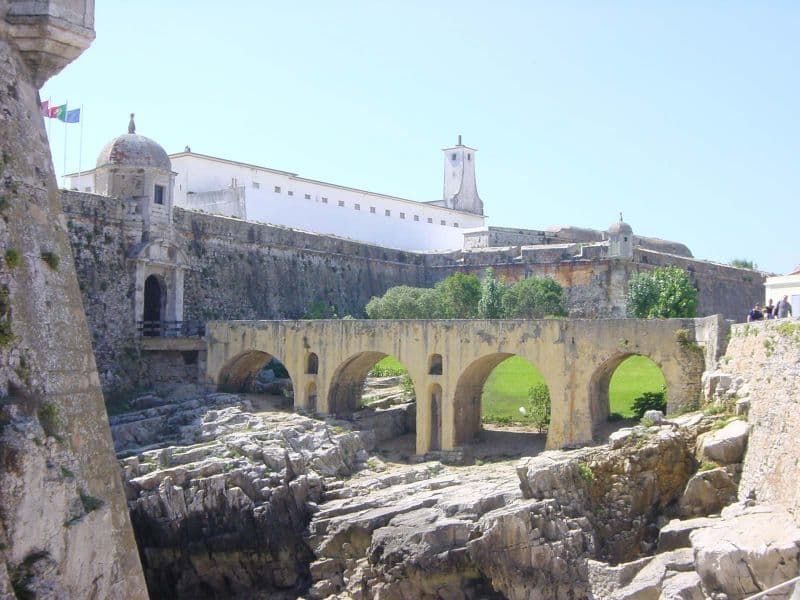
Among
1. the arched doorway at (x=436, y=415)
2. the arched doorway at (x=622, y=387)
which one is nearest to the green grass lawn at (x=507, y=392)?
the arched doorway at (x=622, y=387)

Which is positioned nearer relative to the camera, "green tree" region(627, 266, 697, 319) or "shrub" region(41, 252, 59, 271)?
"shrub" region(41, 252, 59, 271)

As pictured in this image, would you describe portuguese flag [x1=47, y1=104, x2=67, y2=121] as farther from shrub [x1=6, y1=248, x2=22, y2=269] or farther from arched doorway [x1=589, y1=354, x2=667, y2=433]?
shrub [x1=6, y1=248, x2=22, y2=269]

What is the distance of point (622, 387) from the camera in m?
36.9

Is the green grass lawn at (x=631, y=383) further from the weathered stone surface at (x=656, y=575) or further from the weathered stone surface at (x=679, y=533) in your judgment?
the weathered stone surface at (x=656, y=575)

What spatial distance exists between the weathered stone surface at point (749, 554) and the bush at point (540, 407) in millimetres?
14006

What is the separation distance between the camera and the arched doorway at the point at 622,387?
3164 cm

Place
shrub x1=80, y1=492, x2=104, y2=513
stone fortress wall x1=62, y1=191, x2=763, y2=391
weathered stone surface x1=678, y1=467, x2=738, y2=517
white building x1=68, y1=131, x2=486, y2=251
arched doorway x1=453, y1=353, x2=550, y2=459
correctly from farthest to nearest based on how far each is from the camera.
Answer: white building x1=68, y1=131, x2=486, y2=251 → stone fortress wall x1=62, y1=191, x2=763, y2=391 → arched doorway x1=453, y1=353, x2=550, y2=459 → weathered stone surface x1=678, y1=467, x2=738, y2=517 → shrub x1=80, y1=492, x2=104, y2=513

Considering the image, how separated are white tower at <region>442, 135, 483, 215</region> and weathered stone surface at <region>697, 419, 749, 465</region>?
Result: 41787 mm

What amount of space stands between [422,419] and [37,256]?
21.6m

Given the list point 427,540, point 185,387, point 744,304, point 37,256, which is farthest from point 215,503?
point 744,304

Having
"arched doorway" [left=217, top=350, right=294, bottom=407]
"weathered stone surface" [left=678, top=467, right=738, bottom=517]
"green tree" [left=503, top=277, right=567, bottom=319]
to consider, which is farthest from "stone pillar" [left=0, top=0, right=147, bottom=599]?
"green tree" [left=503, top=277, right=567, bottom=319]

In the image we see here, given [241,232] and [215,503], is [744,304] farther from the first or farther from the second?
[215,503]

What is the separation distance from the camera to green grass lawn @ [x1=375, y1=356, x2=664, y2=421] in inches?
1403

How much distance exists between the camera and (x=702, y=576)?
64.9 ft
